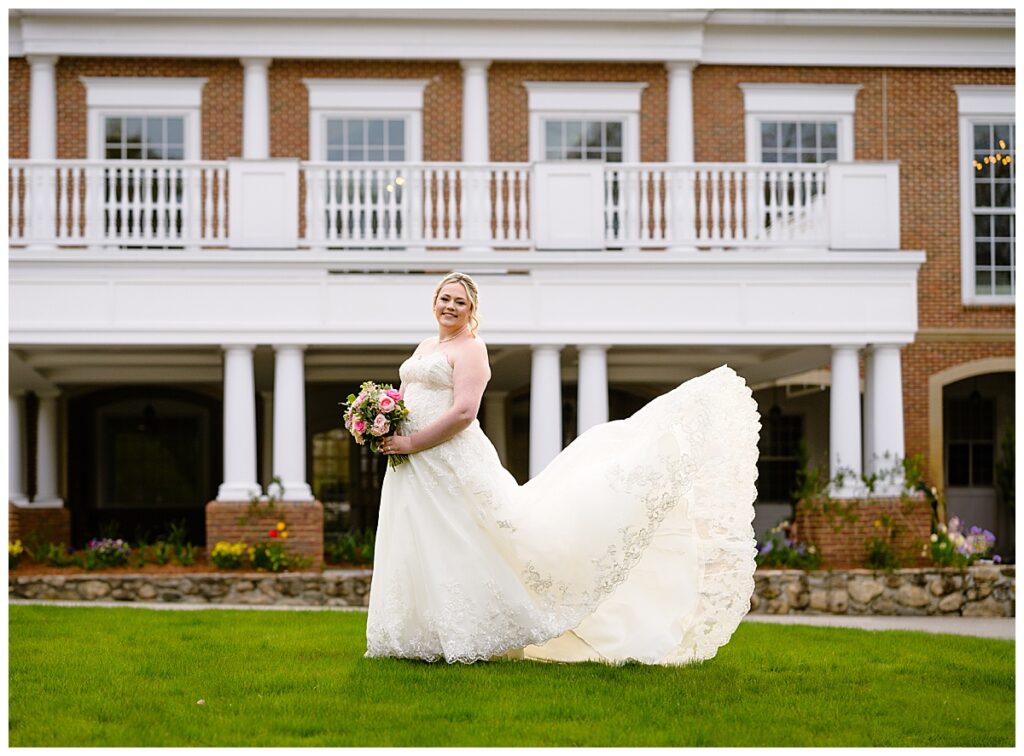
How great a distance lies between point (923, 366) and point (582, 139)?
5884 millimetres

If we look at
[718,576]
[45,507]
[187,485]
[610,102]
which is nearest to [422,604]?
[718,576]

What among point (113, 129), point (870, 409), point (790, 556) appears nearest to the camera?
point (790, 556)

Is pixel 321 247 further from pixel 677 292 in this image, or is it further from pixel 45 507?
pixel 45 507

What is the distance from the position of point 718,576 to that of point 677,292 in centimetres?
736

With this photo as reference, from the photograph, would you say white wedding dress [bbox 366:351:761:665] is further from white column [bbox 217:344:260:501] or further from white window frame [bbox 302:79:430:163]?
white window frame [bbox 302:79:430:163]

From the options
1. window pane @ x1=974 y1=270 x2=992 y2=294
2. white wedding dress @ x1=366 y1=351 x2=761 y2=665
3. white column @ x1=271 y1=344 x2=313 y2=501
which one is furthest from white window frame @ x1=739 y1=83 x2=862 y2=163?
white wedding dress @ x1=366 y1=351 x2=761 y2=665

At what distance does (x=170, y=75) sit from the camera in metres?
18.3

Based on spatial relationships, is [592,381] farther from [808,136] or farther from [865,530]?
[808,136]

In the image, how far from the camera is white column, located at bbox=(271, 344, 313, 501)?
13.9 meters

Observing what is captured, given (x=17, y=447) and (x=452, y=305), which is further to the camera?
(x=17, y=447)

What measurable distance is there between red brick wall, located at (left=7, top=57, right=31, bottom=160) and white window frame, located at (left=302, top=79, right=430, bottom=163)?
3849mm

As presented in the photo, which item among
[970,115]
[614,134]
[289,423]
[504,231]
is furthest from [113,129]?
[970,115]

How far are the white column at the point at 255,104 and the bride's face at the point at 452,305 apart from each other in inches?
463

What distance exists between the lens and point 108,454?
20.3 meters
